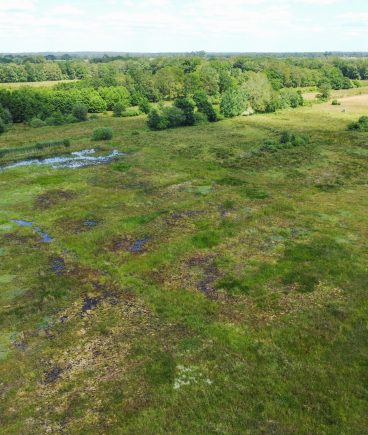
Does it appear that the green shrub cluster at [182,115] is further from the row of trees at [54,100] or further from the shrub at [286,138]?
the shrub at [286,138]

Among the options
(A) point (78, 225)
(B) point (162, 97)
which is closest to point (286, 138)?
(A) point (78, 225)

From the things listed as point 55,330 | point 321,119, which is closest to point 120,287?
point 55,330

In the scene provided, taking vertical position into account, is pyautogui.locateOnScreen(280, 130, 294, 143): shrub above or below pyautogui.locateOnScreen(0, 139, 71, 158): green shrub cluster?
above

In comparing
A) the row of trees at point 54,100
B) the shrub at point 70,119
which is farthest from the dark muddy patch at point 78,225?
the row of trees at point 54,100

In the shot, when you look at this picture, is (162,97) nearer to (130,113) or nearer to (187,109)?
(130,113)

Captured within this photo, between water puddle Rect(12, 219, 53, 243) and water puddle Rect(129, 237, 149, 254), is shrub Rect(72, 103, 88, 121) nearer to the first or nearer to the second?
water puddle Rect(12, 219, 53, 243)

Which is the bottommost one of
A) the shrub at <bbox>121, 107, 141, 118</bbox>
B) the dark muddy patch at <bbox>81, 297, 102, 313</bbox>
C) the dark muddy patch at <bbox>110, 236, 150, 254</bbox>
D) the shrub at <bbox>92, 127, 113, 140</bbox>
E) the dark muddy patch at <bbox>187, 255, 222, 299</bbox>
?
the shrub at <bbox>121, 107, 141, 118</bbox>

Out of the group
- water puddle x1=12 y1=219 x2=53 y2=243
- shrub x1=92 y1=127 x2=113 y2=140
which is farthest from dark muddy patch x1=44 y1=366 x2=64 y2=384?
shrub x1=92 y1=127 x2=113 y2=140
